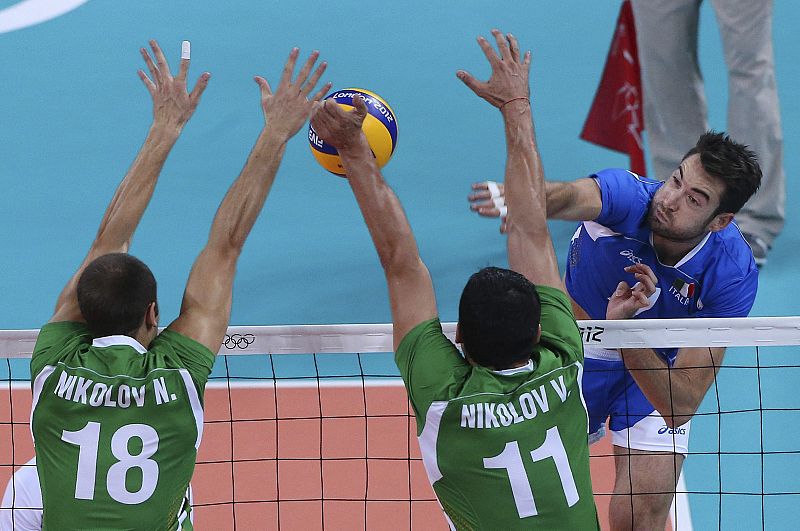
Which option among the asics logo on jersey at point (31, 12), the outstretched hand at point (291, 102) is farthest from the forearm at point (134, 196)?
the asics logo on jersey at point (31, 12)

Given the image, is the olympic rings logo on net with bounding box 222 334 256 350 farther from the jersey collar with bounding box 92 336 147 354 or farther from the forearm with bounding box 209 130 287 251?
the jersey collar with bounding box 92 336 147 354

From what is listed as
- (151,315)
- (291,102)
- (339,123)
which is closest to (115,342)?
(151,315)

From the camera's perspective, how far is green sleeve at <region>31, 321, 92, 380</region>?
3.46 meters

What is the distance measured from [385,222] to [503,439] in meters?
0.90

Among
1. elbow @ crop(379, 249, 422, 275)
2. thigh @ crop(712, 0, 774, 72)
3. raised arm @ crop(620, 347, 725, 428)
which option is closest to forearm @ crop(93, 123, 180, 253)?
elbow @ crop(379, 249, 422, 275)

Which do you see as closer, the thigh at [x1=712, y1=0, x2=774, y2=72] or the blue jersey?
the blue jersey

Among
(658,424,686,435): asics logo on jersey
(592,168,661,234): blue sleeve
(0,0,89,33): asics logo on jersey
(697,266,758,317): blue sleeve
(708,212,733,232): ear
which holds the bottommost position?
(658,424,686,435): asics logo on jersey

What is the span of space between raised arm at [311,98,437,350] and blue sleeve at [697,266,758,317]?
5.78 ft

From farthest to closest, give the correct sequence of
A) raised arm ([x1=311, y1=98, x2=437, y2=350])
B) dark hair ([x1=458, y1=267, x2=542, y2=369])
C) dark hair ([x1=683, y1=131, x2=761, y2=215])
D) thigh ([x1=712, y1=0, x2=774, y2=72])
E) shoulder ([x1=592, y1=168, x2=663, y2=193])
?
thigh ([x1=712, y1=0, x2=774, y2=72]), shoulder ([x1=592, y1=168, x2=663, y2=193]), dark hair ([x1=683, y1=131, x2=761, y2=215]), raised arm ([x1=311, y1=98, x2=437, y2=350]), dark hair ([x1=458, y1=267, x2=542, y2=369])

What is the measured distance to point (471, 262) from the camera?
8227mm

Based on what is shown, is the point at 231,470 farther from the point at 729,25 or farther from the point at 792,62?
the point at 792,62

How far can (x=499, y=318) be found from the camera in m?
3.26

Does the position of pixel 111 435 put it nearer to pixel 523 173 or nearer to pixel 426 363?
pixel 426 363

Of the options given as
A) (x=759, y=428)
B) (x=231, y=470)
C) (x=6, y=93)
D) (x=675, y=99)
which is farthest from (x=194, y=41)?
(x=759, y=428)
